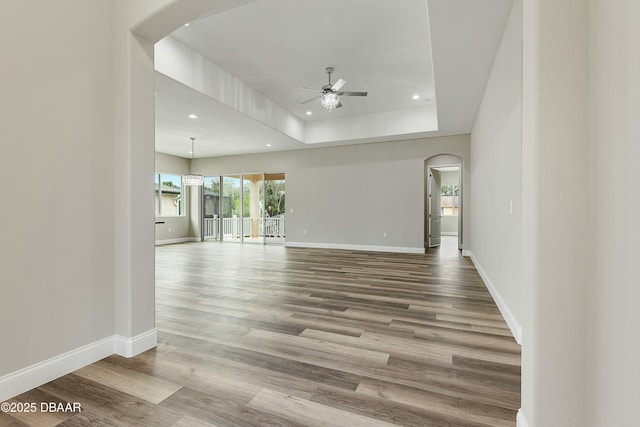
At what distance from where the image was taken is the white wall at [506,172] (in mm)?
2393

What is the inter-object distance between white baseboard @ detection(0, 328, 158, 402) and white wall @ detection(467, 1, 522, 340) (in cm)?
286

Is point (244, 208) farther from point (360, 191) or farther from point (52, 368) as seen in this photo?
point (52, 368)

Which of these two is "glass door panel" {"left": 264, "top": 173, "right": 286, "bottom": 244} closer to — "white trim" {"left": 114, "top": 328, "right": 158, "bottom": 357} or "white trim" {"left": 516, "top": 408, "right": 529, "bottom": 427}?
"white trim" {"left": 114, "top": 328, "right": 158, "bottom": 357}

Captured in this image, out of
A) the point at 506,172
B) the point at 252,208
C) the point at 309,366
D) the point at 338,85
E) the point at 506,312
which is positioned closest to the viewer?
the point at 309,366

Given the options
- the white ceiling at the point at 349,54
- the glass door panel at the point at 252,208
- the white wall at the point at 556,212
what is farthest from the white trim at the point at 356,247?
the white wall at the point at 556,212

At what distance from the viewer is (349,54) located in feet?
13.7

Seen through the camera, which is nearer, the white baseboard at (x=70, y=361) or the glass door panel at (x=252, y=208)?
the white baseboard at (x=70, y=361)

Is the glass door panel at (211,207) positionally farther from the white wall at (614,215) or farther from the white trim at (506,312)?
the white wall at (614,215)

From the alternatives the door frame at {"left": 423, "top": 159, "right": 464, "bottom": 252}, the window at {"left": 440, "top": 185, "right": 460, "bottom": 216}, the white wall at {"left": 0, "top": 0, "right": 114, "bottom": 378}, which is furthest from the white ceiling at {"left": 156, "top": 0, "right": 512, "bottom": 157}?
the window at {"left": 440, "top": 185, "right": 460, "bottom": 216}

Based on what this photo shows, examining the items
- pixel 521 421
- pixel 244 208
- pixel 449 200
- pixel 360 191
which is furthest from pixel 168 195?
pixel 449 200

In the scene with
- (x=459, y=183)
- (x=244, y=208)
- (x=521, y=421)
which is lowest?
(x=521, y=421)

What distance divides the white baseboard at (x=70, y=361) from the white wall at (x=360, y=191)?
19.9 feet

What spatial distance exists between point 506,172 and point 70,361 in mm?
3787

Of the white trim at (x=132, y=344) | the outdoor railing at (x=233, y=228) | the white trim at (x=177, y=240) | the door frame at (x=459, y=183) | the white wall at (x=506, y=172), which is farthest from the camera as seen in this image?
the outdoor railing at (x=233, y=228)
